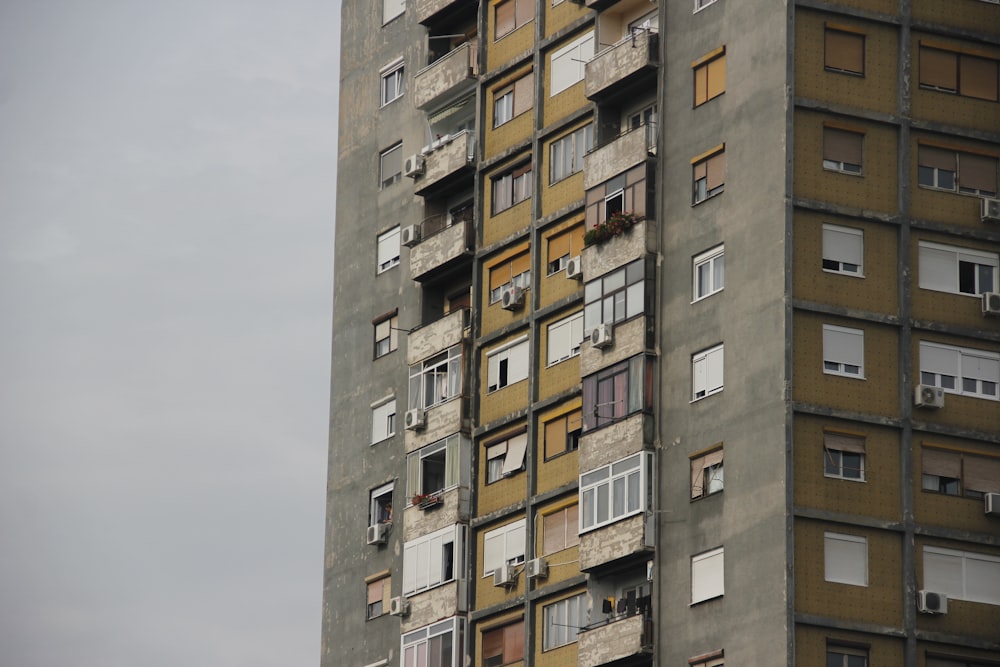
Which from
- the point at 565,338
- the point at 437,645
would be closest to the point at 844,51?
the point at 565,338

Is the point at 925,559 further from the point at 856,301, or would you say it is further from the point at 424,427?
the point at 424,427

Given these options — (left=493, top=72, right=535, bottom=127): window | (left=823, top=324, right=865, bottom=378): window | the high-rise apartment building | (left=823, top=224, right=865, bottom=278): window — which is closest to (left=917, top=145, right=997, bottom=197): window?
the high-rise apartment building

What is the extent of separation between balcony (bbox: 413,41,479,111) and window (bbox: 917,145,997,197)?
15912 millimetres

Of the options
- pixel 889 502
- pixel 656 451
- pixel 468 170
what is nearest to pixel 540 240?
pixel 468 170

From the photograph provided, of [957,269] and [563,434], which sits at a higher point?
[957,269]

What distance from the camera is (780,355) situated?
58.4m

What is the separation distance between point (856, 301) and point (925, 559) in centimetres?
609

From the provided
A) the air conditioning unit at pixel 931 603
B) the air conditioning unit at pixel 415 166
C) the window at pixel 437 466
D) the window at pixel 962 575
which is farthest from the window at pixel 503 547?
the air conditioning unit at pixel 931 603

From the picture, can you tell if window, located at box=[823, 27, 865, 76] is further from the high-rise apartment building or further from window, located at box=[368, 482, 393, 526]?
window, located at box=[368, 482, 393, 526]

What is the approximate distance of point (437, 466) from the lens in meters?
71.4

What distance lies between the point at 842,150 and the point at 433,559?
16.8m

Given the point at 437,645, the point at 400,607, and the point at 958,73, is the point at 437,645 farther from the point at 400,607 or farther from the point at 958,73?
the point at 958,73

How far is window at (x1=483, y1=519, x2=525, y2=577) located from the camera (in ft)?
220

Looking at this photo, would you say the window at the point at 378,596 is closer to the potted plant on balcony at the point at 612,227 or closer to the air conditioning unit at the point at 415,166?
the air conditioning unit at the point at 415,166
